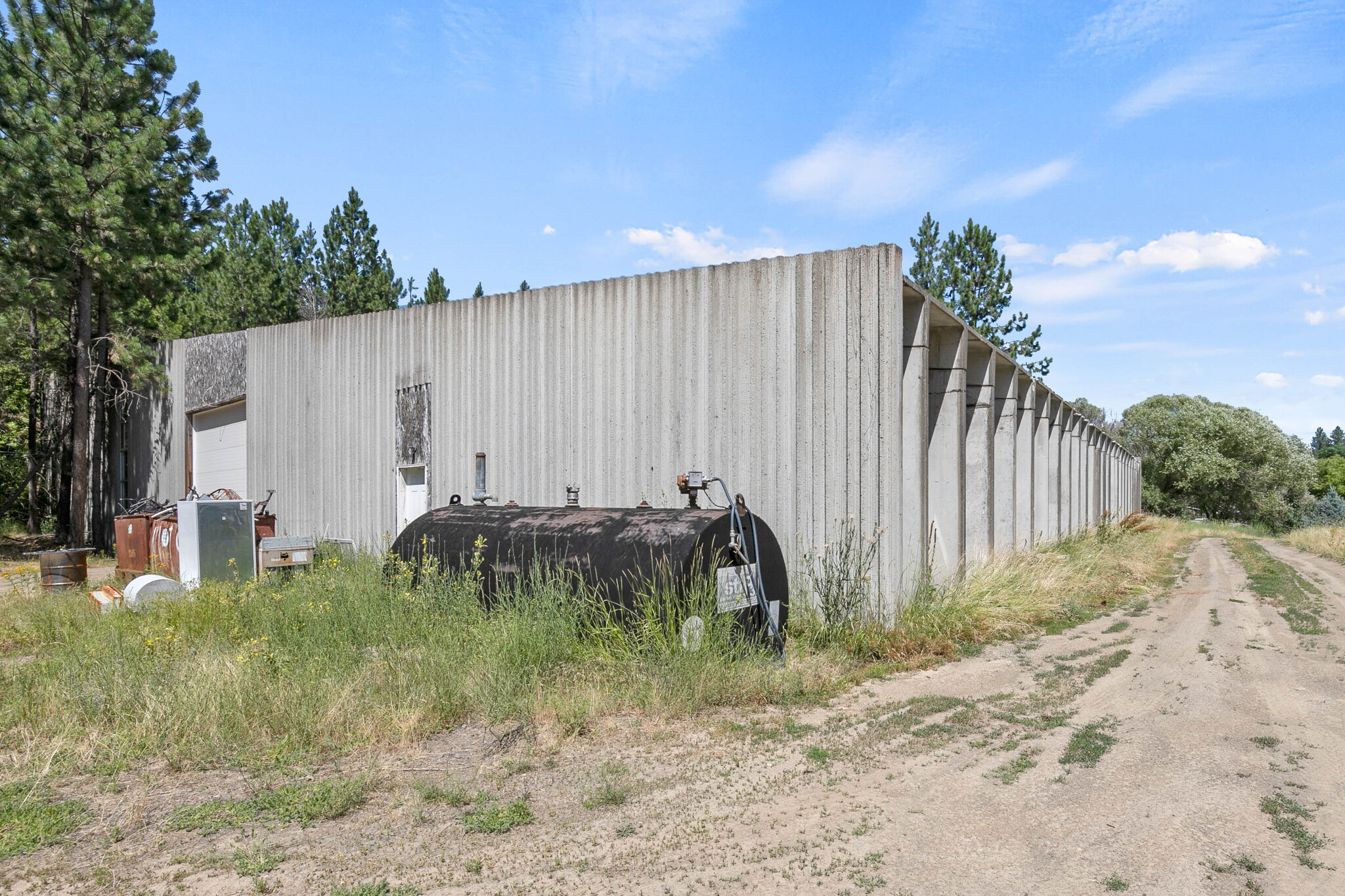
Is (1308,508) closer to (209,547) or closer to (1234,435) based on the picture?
(1234,435)

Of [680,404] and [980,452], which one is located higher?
[680,404]

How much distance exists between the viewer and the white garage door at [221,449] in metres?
16.2

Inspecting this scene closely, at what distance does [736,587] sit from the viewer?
23.2ft

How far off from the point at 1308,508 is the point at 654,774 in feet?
178

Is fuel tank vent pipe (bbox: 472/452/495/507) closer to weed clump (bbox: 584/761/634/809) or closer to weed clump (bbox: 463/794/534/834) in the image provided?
weed clump (bbox: 584/761/634/809)

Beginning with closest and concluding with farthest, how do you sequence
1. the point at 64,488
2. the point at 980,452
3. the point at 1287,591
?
the point at 980,452, the point at 1287,591, the point at 64,488

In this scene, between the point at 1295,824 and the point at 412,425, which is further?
the point at 412,425

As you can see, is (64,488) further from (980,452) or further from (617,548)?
(980,452)

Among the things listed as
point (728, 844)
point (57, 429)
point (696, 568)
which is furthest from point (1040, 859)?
point (57, 429)

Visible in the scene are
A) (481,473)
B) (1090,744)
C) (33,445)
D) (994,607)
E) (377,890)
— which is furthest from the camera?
(33,445)

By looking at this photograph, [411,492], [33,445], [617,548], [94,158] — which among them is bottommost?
[617,548]

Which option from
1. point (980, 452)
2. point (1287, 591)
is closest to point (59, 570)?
point (980, 452)

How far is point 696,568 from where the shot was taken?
22.1 ft

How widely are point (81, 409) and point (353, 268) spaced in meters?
16.3
